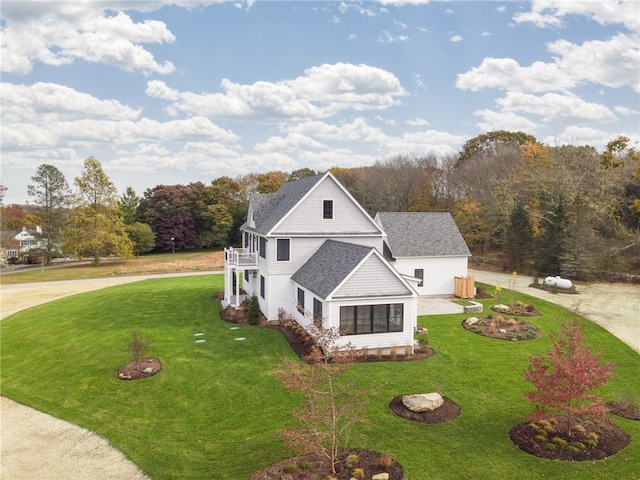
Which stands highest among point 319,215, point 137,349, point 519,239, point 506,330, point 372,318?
point 319,215

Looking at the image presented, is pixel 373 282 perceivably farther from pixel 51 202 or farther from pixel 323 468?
pixel 51 202

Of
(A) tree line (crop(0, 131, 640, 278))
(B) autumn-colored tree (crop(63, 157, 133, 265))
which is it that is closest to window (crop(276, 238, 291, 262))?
(A) tree line (crop(0, 131, 640, 278))

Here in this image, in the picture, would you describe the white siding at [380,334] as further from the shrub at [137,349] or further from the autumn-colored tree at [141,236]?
the autumn-colored tree at [141,236]

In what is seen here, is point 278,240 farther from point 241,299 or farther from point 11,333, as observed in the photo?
point 11,333

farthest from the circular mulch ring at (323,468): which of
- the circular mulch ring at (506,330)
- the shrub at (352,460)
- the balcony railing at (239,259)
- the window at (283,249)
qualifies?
the balcony railing at (239,259)

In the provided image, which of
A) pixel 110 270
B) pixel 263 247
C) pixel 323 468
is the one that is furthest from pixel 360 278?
pixel 110 270

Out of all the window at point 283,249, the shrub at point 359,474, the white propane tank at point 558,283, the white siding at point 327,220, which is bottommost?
the shrub at point 359,474

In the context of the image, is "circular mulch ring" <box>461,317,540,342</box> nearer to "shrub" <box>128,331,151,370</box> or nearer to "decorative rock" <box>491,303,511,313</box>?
"decorative rock" <box>491,303,511,313</box>
